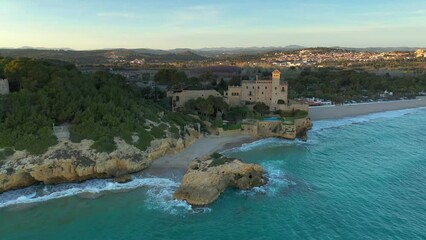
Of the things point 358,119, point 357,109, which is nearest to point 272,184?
point 358,119

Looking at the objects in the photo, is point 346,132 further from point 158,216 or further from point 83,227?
point 83,227

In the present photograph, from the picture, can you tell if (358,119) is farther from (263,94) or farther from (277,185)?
(277,185)

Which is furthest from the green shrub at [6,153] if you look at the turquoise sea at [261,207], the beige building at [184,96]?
the beige building at [184,96]

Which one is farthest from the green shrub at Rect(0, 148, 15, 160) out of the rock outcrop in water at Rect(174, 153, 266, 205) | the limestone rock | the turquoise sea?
the rock outcrop in water at Rect(174, 153, 266, 205)

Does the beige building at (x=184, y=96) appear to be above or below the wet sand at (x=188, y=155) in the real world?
above

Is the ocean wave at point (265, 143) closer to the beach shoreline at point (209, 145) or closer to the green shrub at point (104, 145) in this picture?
the beach shoreline at point (209, 145)

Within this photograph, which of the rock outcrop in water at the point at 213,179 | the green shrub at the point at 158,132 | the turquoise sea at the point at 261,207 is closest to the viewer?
the turquoise sea at the point at 261,207
